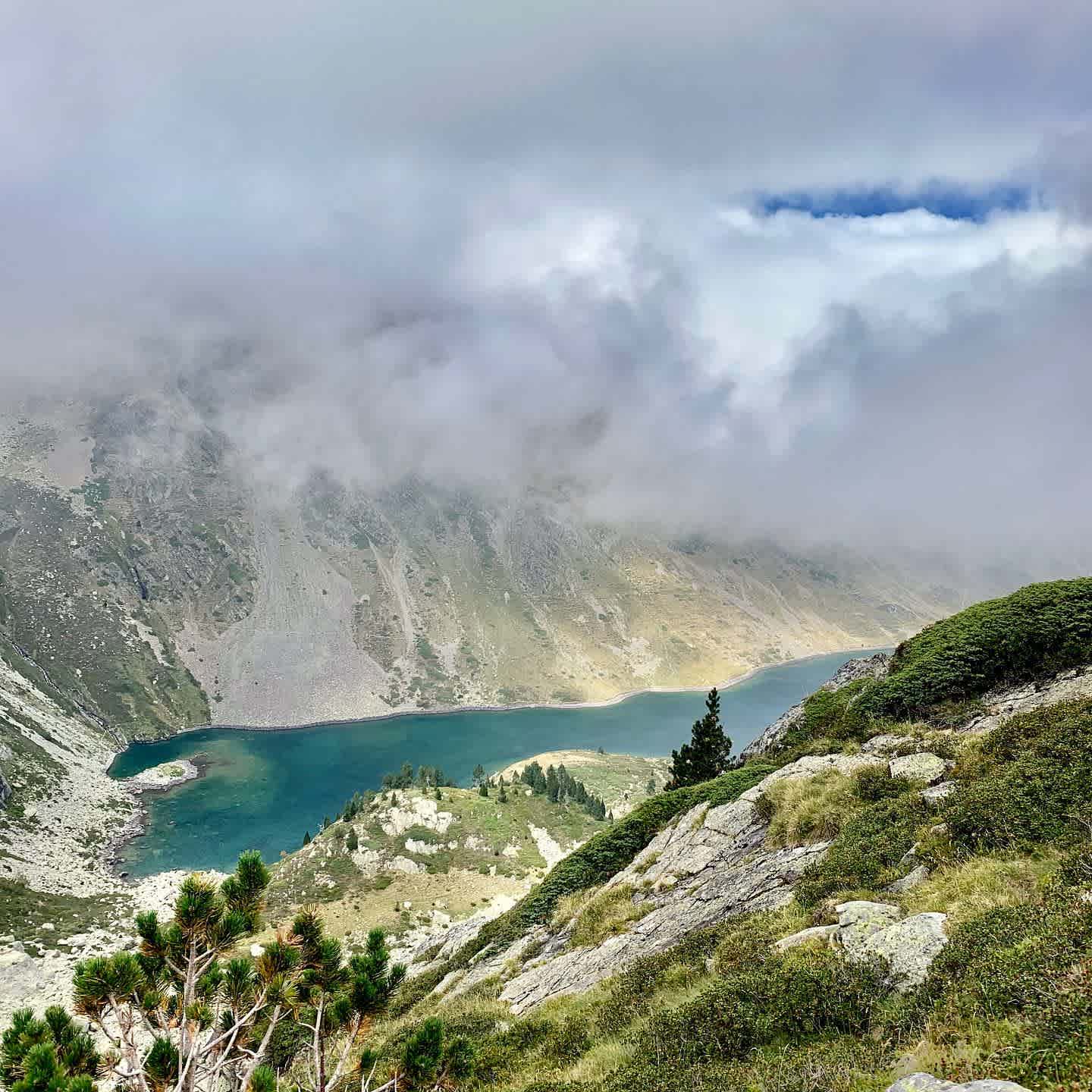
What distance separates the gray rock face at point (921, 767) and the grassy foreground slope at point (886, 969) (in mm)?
340

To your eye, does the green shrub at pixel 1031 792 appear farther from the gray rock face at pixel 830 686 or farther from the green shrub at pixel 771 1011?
the gray rock face at pixel 830 686

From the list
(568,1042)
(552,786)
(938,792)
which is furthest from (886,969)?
(552,786)

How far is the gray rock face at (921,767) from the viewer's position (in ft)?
57.3

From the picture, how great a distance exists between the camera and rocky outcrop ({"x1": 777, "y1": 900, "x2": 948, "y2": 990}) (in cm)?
900

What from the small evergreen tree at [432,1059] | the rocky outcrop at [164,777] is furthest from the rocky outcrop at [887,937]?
the rocky outcrop at [164,777]

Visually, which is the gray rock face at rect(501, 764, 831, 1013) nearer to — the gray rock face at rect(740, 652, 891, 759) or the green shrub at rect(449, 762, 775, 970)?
the green shrub at rect(449, 762, 775, 970)

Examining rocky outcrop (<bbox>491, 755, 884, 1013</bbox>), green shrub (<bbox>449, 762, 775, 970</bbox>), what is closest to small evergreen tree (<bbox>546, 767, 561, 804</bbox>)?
green shrub (<bbox>449, 762, 775, 970</bbox>)

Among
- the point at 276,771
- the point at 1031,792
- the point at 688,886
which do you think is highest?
the point at 1031,792

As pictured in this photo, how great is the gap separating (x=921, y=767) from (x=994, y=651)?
898 cm

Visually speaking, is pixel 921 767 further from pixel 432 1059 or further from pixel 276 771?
pixel 276 771

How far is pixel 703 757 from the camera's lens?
1446 inches

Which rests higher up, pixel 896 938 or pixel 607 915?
pixel 896 938

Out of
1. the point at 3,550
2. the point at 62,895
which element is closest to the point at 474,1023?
the point at 62,895

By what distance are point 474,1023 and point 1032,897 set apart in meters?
13.6
